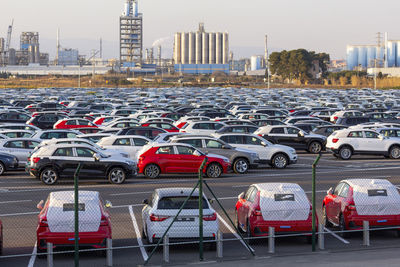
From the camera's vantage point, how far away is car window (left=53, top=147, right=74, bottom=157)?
82.1 ft

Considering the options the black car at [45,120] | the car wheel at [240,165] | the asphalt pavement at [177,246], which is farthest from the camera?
the black car at [45,120]

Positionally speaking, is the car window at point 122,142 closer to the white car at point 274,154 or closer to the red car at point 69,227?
the white car at point 274,154

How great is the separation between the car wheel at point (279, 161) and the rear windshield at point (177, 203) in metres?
15.6

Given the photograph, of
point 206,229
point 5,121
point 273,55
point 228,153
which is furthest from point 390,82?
point 206,229

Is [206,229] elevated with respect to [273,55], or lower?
lower

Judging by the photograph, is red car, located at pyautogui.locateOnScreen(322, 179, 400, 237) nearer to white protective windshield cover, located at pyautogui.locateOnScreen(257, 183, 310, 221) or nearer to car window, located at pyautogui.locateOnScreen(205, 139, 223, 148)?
white protective windshield cover, located at pyautogui.locateOnScreen(257, 183, 310, 221)

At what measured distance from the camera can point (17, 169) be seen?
28953mm

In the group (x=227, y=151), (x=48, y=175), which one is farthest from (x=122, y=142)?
(x=48, y=175)

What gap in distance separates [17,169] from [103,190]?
7043 millimetres

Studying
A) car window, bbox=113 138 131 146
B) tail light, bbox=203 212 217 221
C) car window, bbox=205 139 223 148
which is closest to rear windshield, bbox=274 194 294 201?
tail light, bbox=203 212 217 221

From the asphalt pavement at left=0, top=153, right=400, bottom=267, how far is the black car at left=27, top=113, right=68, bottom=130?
1555 centimetres

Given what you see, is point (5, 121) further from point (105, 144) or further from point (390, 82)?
point (390, 82)

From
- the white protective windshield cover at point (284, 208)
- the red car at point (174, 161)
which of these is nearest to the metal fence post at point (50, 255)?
the white protective windshield cover at point (284, 208)

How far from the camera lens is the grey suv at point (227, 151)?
28.5m
